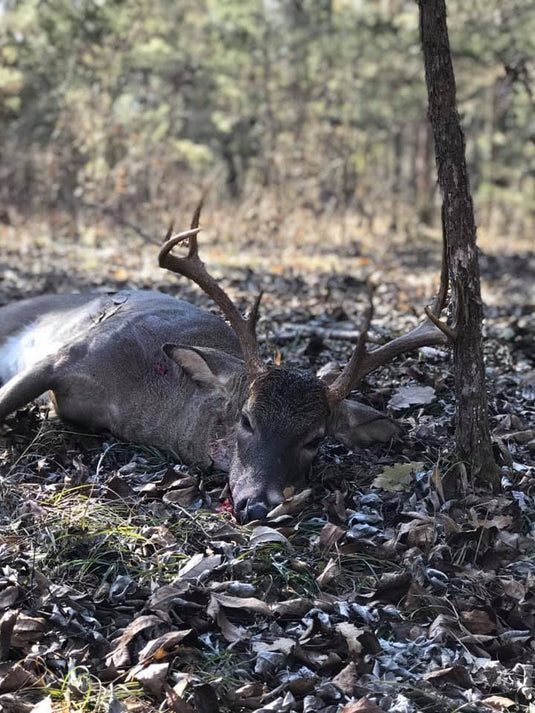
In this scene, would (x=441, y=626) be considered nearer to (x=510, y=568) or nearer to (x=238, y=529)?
(x=510, y=568)

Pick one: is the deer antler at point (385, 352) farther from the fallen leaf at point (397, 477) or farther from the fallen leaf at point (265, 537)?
the fallen leaf at point (265, 537)

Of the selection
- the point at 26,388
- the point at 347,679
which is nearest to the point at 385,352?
the point at 347,679

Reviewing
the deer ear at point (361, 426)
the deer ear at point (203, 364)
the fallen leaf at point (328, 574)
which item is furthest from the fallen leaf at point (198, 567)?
the deer ear at point (203, 364)

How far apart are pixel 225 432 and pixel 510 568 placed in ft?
5.13

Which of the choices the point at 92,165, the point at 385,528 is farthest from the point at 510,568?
the point at 92,165

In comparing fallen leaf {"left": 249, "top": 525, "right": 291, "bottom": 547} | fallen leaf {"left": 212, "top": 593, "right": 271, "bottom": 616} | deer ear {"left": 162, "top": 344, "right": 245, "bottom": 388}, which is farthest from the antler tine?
fallen leaf {"left": 212, "top": 593, "right": 271, "bottom": 616}

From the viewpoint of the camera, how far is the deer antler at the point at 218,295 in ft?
14.7

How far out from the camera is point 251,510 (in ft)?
12.8

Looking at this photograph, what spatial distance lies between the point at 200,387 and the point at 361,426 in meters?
0.89

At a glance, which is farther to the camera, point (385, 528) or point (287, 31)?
point (287, 31)

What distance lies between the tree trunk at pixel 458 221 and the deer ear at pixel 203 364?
1.23 metres

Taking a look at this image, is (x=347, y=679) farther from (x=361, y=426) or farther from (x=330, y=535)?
(x=361, y=426)

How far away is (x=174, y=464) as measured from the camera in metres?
4.73

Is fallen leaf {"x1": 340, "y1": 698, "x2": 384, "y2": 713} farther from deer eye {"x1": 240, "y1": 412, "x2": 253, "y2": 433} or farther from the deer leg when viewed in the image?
the deer leg
